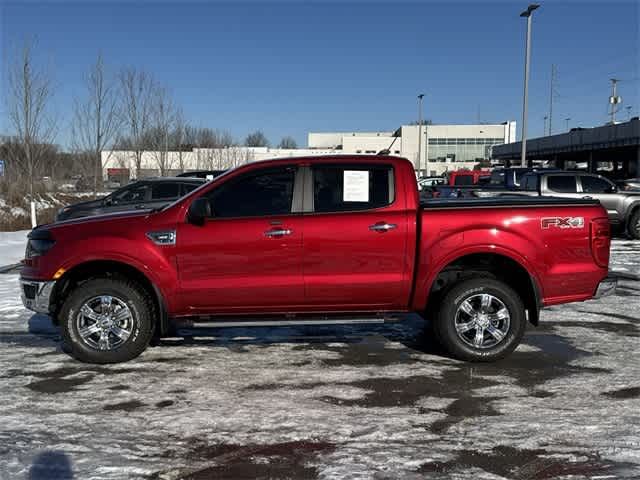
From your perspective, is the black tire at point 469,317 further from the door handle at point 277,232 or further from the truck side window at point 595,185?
the truck side window at point 595,185

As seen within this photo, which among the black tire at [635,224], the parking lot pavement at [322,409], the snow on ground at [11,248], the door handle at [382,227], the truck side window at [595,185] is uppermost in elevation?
the truck side window at [595,185]

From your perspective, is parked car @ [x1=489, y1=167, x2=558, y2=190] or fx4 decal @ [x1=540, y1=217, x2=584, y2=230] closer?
fx4 decal @ [x1=540, y1=217, x2=584, y2=230]

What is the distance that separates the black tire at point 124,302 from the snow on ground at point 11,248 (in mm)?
7388

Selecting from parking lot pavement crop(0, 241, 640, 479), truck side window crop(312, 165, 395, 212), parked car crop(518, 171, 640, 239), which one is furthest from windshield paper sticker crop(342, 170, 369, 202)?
parked car crop(518, 171, 640, 239)

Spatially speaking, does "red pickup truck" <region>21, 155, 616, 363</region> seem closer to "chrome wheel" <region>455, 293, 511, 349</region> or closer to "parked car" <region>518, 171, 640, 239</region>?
"chrome wheel" <region>455, 293, 511, 349</region>

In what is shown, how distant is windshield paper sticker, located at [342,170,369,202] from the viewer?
5617 mm

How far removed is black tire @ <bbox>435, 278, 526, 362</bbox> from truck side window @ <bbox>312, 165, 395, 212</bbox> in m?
1.11

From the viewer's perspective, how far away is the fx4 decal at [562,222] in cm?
557

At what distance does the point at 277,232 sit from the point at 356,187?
2.90 ft

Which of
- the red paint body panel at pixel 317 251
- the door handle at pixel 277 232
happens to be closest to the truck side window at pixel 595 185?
the red paint body panel at pixel 317 251

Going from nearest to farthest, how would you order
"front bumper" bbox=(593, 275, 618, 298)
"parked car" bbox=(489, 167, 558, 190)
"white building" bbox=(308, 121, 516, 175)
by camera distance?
1. "front bumper" bbox=(593, 275, 618, 298)
2. "parked car" bbox=(489, 167, 558, 190)
3. "white building" bbox=(308, 121, 516, 175)

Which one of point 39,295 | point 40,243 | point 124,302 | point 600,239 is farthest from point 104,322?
point 600,239

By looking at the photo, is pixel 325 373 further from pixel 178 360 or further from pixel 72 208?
pixel 72 208

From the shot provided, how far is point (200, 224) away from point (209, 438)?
2138mm
